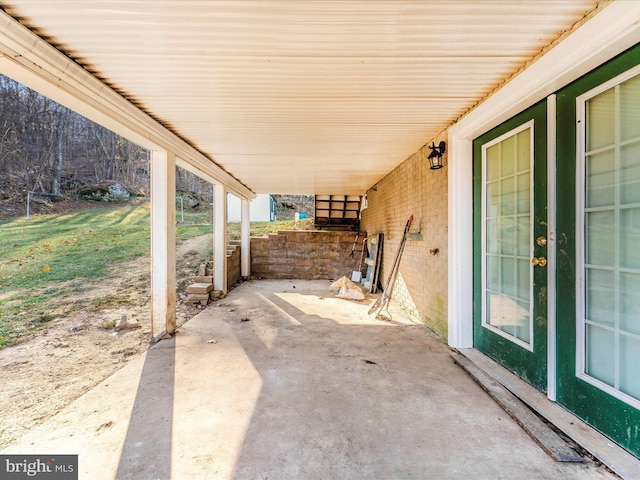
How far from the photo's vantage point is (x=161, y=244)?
355 centimetres

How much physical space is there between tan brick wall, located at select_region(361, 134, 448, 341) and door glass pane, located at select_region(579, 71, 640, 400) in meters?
1.59

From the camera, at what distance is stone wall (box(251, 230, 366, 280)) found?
8609 millimetres

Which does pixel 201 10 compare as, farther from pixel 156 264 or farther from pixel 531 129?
pixel 156 264

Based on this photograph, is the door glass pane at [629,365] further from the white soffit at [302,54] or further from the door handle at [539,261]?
the white soffit at [302,54]

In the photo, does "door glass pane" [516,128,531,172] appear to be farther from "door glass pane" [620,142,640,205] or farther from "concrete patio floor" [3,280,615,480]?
"concrete patio floor" [3,280,615,480]

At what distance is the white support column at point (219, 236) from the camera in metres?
5.99

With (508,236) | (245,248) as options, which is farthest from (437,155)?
(245,248)

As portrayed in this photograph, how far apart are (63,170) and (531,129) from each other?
19167 millimetres

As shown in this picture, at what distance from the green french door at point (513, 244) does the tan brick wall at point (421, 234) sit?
482 mm

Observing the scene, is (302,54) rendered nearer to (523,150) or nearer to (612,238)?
(523,150)

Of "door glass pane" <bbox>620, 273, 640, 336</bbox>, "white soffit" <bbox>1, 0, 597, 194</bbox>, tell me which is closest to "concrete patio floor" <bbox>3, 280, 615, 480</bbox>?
"door glass pane" <bbox>620, 273, 640, 336</bbox>

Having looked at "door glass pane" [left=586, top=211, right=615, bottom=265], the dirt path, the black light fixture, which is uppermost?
the black light fixture

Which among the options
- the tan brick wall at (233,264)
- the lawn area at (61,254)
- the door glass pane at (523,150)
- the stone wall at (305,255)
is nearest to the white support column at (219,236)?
the tan brick wall at (233,264)

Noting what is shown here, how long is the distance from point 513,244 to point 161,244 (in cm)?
371
